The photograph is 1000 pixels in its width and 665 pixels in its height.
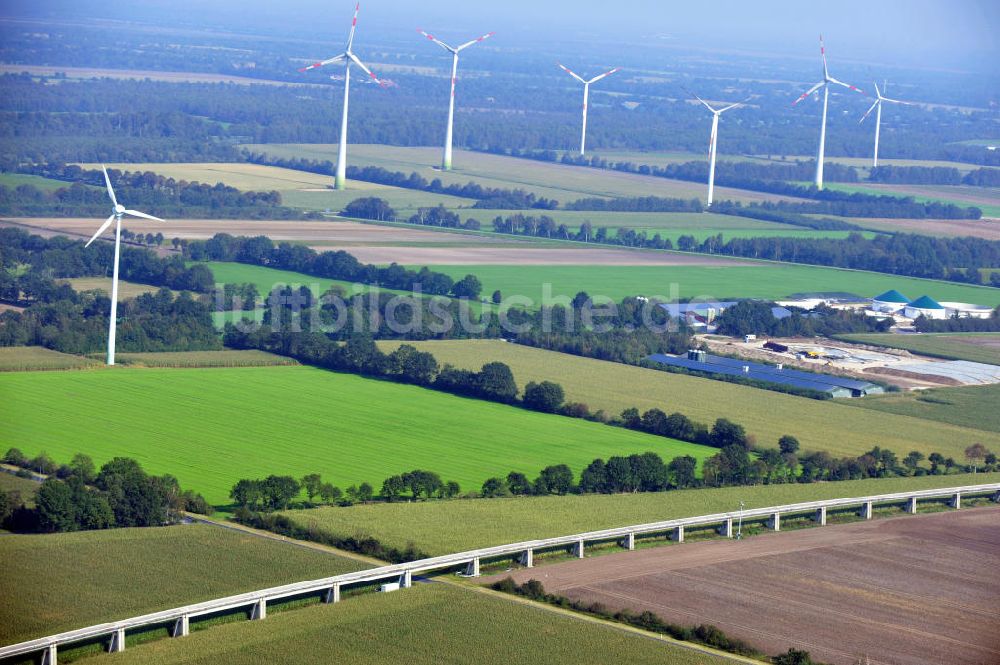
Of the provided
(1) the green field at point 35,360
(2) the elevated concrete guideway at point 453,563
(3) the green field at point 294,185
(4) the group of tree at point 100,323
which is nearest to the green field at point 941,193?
(3) the green field at point 294,185

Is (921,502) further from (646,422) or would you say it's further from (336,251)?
(336,251)

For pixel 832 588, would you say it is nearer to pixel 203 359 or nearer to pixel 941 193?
pixel 203 359

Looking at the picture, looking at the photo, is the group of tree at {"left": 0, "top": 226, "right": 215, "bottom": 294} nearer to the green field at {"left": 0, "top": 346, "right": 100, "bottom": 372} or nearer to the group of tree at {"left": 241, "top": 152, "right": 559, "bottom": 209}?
the green field at {"left": 0, "top": 346, "right": 100, "bottom": 372}

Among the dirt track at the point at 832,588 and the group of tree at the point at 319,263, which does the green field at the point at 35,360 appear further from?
the dirt track at the point at 832,588

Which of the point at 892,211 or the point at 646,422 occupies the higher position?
the point at 892,211

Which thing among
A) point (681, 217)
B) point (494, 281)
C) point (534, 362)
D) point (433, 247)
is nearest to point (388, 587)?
point (534, 362)

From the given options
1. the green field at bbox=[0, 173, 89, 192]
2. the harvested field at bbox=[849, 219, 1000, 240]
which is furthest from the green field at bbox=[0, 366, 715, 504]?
the harvested field at bbox=[849, 219, 1000, 240]

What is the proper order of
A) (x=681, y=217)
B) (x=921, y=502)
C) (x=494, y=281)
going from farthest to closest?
(x=681, y=217) → (x=494, y=281) → (x=921, y=502)

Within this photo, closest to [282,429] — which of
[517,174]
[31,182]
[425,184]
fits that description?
[31,182]
